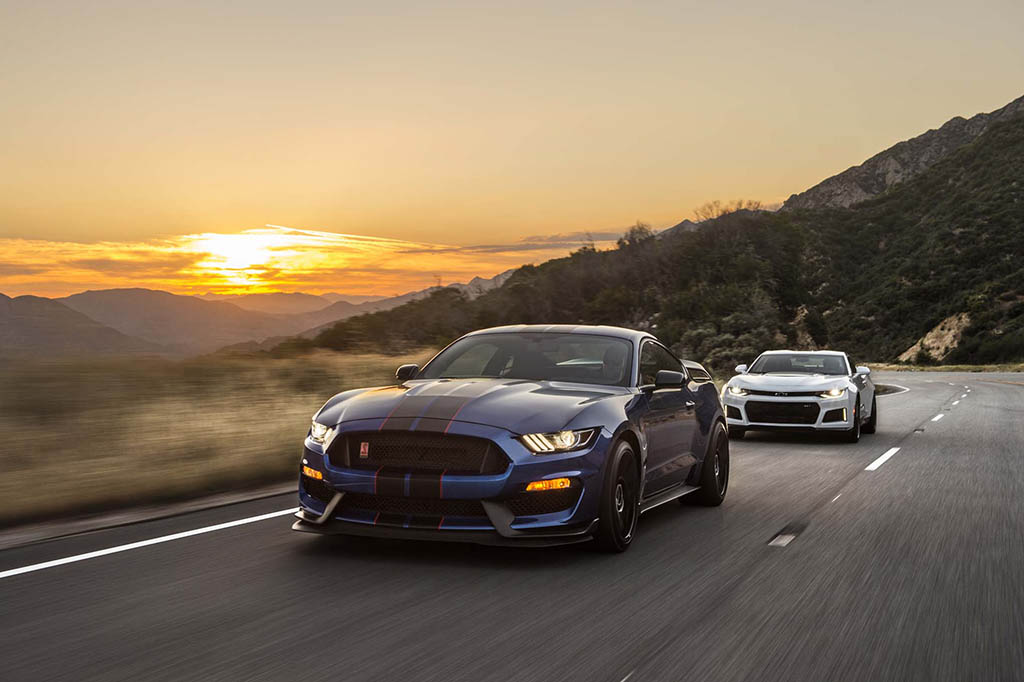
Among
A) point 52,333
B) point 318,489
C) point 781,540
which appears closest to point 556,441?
point 318,489

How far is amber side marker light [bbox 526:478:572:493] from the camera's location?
586cm

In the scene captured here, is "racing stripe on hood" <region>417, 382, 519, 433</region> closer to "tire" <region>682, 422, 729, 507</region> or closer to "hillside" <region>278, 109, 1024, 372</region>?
"tire" <region>682, 422, 729, 507</region>

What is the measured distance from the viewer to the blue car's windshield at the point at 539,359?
7.41 metres

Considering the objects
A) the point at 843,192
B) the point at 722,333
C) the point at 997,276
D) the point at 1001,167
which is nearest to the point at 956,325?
the point at 997,276

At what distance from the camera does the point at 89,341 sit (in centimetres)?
1153

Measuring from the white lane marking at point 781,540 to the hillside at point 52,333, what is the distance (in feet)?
24.8

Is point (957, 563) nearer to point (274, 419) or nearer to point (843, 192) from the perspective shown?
point (274, 419)

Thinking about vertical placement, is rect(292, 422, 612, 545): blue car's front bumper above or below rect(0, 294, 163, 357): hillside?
below

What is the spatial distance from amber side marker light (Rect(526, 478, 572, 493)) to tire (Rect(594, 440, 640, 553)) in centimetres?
33

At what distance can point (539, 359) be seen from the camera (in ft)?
24.8

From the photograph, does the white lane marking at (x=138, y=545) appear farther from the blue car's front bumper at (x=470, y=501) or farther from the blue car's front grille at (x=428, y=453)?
the blue car's front grille at (x=428, y=453)

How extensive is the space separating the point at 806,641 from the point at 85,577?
383 centimetres

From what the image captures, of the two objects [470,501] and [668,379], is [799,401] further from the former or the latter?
[470,501]

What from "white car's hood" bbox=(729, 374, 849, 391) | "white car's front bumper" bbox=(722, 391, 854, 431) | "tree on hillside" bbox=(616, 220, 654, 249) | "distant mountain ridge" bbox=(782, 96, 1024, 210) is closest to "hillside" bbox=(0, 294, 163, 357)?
"white car's front bumper" bbox=(722, 391, 854, 431)
